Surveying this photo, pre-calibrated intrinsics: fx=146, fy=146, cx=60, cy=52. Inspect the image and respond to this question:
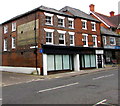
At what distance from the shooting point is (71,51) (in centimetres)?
2212

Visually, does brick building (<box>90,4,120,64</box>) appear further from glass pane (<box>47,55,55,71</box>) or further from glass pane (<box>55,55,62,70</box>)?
glass pane (<box>47,55,55,71</box>)

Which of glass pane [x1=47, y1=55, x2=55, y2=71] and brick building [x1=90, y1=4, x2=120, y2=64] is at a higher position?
brick building [x1=90, y1=4, x2=120, y2=64]

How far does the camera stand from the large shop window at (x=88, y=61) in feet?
80.0

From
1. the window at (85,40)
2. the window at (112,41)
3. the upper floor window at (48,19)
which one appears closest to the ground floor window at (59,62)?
the window at (85,40)

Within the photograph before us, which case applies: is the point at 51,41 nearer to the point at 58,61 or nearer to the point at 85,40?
the point at 58,61

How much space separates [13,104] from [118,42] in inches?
1252

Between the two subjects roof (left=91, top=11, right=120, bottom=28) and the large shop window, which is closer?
the large shop window

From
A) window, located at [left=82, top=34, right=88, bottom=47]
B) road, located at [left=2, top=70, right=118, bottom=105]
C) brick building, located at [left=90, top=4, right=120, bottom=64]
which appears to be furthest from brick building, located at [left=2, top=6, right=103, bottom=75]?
road, located at [left=2, top=70, right=118, bottom=105]

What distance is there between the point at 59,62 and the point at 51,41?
323 cm

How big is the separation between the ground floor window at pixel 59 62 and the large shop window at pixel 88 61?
281cm

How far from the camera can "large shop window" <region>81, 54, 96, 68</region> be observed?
24.4 m

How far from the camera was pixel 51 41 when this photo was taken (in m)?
20.4

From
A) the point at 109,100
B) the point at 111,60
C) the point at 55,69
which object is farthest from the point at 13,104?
the point at 111,60

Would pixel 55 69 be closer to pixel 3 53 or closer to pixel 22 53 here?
pixel 22 53
